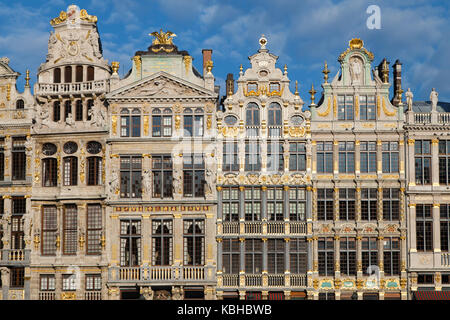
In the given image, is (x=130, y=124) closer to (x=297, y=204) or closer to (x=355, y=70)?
(x=297, y=204)

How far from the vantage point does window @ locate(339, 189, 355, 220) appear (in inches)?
1647

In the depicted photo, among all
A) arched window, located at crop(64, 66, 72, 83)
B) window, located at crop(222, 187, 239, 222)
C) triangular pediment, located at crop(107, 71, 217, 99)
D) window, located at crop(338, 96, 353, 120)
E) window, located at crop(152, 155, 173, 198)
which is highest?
arched window, located at crop(64, 66, 72, 83)

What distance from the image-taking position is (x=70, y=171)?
4278 cm

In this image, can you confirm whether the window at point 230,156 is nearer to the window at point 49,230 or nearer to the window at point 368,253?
the window at point 368,253

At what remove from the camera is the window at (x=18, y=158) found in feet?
140

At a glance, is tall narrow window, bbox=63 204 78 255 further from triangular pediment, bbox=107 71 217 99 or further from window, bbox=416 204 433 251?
window, bbox=416 204 433 251

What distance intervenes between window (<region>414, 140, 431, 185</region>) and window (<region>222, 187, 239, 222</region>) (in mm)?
11248

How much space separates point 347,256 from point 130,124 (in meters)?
15.6

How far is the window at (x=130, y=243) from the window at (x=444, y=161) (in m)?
18.9

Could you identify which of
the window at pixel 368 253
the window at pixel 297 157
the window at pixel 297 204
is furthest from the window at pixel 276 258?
the window at pixel 368 253

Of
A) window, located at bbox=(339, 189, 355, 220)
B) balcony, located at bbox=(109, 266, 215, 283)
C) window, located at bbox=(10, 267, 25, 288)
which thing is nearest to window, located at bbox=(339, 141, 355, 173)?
window, located at bbox=(339, 189, 355, 220)

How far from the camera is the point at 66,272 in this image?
136ft
